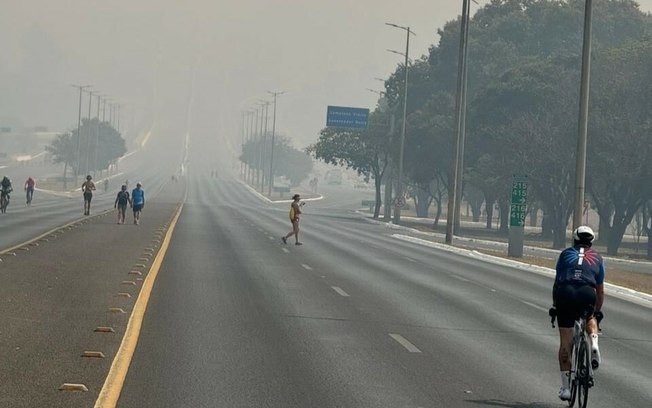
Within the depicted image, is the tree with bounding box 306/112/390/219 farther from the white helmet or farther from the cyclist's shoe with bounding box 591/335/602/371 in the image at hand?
the cyclist's shoe with bounding box 591/335/602/371

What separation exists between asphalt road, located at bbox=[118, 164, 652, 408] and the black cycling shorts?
87cm

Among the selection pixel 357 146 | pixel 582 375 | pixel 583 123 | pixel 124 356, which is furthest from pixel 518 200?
pixel 357 146

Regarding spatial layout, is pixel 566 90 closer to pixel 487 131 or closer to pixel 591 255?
pixel 487 131

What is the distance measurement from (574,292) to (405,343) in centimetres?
503

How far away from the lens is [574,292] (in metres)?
12.9

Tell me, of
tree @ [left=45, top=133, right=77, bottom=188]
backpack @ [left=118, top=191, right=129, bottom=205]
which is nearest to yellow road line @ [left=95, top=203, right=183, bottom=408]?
backpack @ [left=118, top=191, right=129, bottom=205]

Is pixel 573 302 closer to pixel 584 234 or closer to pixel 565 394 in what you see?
pixel 584 234

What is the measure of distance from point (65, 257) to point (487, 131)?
2333 inches

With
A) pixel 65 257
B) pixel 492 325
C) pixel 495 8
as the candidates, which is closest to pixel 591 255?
pixel 492 325

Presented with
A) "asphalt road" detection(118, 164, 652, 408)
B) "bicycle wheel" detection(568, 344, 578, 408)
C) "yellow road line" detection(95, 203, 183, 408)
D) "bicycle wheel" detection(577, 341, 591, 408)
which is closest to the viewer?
"yellow road line" detection(95, 203, 183, 408)

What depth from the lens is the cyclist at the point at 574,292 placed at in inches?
505

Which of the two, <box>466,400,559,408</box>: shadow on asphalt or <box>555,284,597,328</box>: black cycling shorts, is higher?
<box>555,284,597,328</box>: black cycling shorts

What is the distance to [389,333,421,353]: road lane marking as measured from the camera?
1689cm

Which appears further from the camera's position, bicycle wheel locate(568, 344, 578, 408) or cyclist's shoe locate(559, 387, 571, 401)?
cyclist's shoe locate(559, 387, 571, 401)
